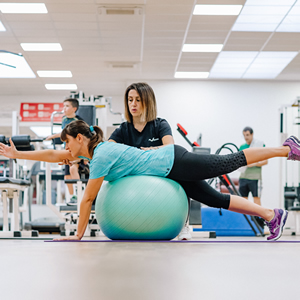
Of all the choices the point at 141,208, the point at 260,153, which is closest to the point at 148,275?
the point at 141,208

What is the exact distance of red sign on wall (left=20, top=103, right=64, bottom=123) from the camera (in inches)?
402

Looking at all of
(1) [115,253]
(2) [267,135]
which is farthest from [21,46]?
(1) [115,253]

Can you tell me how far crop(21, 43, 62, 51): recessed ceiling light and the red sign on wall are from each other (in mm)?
3073

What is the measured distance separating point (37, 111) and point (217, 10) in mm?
5853

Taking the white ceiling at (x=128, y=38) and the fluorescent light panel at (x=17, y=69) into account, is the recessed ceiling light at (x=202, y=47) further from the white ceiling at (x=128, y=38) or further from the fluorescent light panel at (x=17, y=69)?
the fluorescent light panel at (x=17, y=69)

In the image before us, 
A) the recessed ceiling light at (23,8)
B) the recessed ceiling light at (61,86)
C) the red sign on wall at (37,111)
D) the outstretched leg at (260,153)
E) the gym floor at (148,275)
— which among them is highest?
the recessed ceiling light at (23,8)

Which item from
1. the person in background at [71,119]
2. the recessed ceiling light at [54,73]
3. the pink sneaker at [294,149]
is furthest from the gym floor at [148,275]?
the recessed ceiling light at [54,73]

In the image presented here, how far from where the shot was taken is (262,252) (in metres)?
1.79

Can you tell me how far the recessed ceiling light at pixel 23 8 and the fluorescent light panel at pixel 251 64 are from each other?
11.0 feet

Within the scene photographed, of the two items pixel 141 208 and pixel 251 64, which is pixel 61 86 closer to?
pixel 251 64

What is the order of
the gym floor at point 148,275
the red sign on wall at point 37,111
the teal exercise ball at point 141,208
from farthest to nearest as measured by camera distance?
the red sign on wall at point 37,111 < the teal exercise ball at point 141,208 < the gym floor at point 148,275

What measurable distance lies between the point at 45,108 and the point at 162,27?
4.82 m

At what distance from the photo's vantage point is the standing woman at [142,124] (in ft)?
9.04

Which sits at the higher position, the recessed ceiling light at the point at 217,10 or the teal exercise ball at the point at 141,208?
the recessed ceiling light at the point at 217,10
